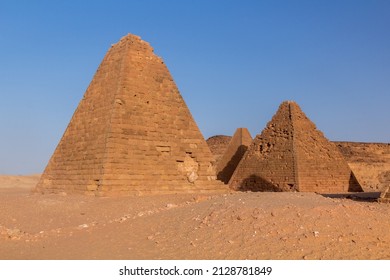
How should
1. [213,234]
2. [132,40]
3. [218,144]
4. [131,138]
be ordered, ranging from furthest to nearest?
[218,144], [132,40], [131,138], [213,234]

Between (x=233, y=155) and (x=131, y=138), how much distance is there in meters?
19.1

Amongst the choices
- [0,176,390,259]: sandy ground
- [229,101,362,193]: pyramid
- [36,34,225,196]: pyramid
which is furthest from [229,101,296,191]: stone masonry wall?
[0,176,390,259]: sandy ground

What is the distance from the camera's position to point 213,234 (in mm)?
5887

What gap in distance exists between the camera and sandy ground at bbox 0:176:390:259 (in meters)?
5.05

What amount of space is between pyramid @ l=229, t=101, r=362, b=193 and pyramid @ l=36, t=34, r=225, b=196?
396 inches

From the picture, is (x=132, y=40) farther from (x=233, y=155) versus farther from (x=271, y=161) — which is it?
(x=233, y=155)

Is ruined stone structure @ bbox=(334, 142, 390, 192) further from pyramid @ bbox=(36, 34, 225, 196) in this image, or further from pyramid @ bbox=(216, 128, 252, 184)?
pyramid @ bbox=(36, 34, 225, 196)

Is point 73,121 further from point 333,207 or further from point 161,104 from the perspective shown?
point 333,207

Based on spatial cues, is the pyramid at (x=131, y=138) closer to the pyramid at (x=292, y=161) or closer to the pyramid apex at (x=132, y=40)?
the pyramid apex at (x=132, y=40)

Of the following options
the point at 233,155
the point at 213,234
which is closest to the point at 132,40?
the point at 213,234

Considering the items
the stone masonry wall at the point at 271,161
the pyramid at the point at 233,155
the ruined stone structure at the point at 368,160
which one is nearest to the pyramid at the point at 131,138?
the stone masonry wall at the point at 271,161

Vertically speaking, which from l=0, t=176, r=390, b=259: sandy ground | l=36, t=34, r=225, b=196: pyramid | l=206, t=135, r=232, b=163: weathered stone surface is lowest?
l=0, t=176, r=390, b=259: sandy ground

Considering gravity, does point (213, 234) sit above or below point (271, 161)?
below

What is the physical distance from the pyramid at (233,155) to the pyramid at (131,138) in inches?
653
